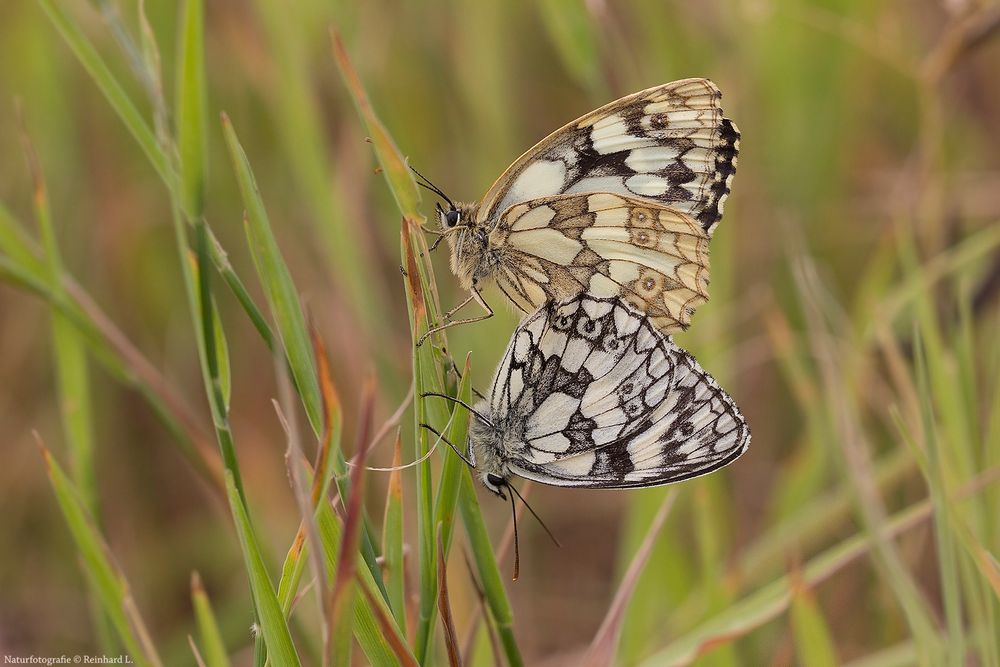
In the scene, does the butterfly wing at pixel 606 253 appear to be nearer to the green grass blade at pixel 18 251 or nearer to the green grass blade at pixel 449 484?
the green grass blade at pixel 449 484

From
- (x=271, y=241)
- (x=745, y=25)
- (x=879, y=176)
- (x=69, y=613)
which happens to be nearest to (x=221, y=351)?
(x=271, y=241)

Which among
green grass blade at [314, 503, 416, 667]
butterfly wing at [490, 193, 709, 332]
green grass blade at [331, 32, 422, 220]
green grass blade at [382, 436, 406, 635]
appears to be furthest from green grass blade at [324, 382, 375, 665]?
butterfly wing at [490, 193, 709, 332]

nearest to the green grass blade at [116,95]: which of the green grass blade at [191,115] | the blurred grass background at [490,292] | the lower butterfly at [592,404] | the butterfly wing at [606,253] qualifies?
the green grass blade at [191,115]

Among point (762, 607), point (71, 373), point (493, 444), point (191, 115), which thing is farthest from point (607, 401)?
point (71, 373)

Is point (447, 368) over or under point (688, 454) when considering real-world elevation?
over

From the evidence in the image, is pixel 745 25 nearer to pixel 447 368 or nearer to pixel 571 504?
pixel 571 504
